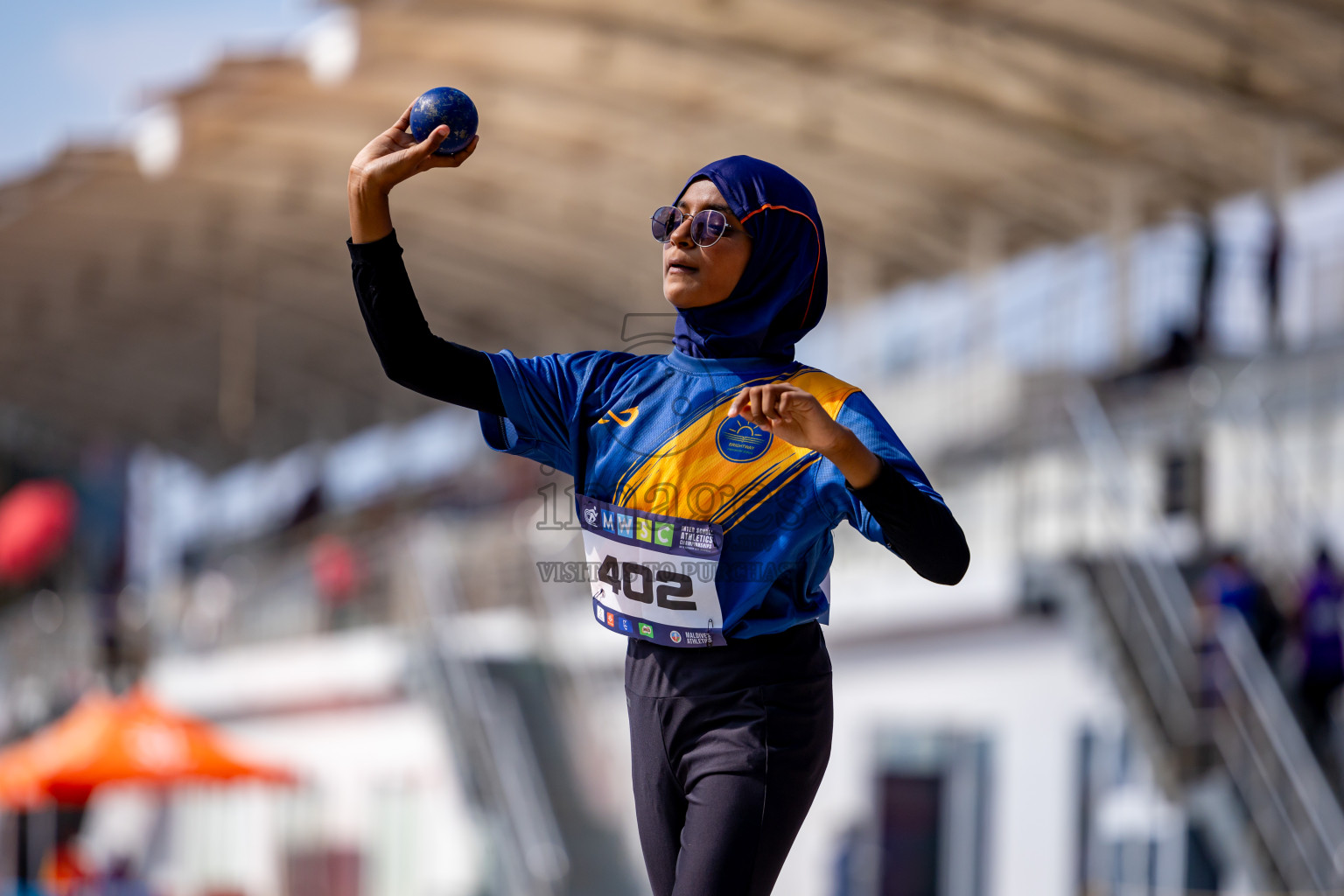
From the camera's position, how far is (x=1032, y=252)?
72.8ft

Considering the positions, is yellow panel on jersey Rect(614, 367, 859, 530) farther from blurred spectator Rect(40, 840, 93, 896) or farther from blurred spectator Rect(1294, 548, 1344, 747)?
blurred spectator Rect(40, 840, 93, 896)

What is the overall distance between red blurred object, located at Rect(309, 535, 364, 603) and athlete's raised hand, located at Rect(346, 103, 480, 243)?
16687 mm

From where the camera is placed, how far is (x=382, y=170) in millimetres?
2746

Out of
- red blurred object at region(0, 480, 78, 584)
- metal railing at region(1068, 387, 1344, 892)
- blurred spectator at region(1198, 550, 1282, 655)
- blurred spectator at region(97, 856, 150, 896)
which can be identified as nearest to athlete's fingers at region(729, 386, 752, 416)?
metal railing at region(1068, 387, 1344, 892)

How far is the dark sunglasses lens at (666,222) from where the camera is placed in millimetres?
2895

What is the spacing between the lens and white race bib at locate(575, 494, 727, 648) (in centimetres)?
279

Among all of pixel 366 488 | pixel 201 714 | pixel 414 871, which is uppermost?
pixel 366 488

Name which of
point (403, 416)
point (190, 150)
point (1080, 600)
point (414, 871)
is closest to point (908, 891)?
point (1080, 600)

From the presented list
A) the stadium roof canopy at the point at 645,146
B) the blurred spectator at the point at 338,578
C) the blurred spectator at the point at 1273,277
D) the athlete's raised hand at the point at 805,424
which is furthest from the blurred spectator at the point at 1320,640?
the blurred spectator at the point at 338,578

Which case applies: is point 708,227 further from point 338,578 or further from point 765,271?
point 338,578

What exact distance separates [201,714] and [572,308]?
7.53m

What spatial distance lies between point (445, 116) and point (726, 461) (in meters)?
0.71

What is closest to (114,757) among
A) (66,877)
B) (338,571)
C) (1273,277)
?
(66,877)

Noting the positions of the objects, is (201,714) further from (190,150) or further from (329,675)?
(190,150)
